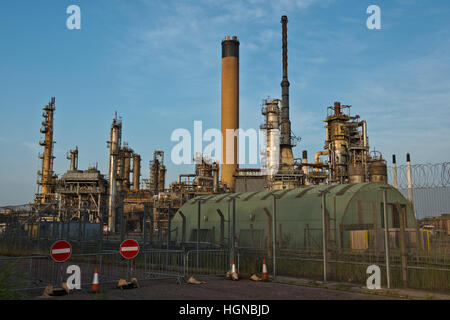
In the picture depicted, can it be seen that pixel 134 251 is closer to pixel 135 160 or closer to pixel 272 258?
pixel 272 258

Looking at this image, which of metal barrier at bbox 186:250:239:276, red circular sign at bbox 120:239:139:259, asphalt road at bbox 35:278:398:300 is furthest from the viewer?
metal barrier at bbox 186:250:239:276

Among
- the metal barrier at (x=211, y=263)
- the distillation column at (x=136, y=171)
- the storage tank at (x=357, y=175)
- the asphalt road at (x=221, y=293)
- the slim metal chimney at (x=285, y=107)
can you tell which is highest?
the slim metal chimney at (x=285, y=107)

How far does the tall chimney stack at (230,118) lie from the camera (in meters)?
69.6

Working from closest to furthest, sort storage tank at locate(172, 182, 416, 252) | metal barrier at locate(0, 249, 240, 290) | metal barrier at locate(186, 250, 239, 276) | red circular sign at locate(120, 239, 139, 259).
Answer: red circular sign at locate(120, 239, 139, 259), metal barrier at locate(0, 249, 240, 290), metal barrier at locate(186, 250, 239, 276), storage tank at locate(172, 182, 416, 252)

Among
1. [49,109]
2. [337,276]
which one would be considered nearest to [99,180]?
[49,109]

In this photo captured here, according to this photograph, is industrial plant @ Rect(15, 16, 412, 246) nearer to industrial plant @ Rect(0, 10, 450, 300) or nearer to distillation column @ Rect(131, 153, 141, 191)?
industrial plant @ Rect(0, 10, 450, 300)

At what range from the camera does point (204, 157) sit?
241 feet

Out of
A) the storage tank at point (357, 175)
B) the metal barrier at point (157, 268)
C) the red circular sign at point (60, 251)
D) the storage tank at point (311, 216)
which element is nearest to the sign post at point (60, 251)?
the red circular sign at point (60, 251)

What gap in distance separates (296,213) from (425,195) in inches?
509

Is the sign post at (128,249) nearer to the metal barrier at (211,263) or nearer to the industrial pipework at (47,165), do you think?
the metal barrier at (211,263)

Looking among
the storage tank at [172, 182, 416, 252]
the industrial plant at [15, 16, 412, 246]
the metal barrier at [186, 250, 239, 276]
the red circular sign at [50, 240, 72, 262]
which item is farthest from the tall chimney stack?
the red circular sign at [50, 240, 72, 262]

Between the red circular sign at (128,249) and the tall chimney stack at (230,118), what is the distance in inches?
2145

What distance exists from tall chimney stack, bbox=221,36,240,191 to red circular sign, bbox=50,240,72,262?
5629cm

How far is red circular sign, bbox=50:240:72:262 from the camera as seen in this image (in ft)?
40.4
